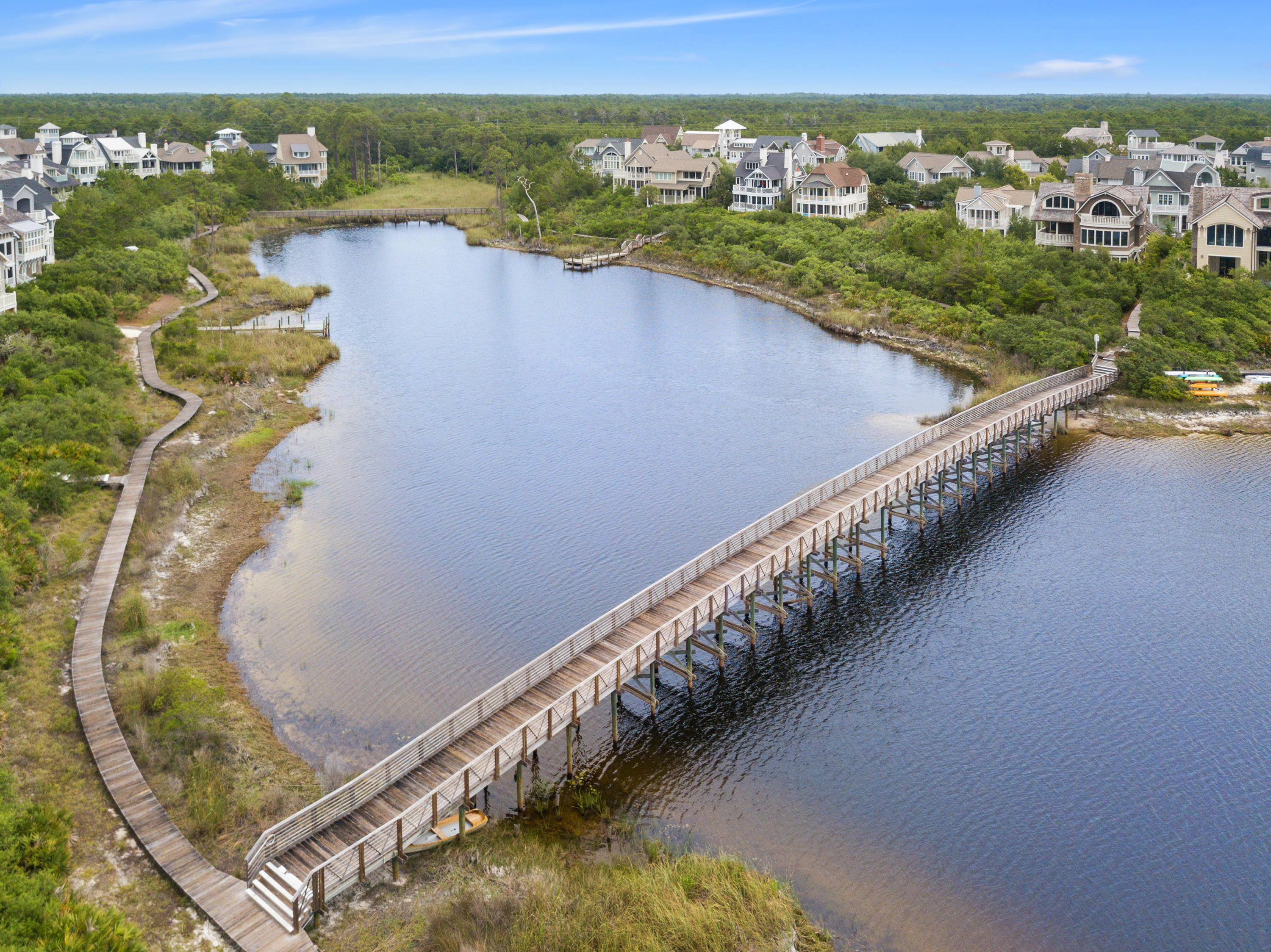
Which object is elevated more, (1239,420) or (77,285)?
(77,285)

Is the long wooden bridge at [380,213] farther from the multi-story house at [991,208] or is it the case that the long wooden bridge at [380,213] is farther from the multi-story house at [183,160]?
the multi-story house at [991,208]

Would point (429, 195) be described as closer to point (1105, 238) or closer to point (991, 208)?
point (991, 208)

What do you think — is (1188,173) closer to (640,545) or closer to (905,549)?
(905,549)

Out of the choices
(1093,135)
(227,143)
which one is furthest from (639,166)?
(1093,135)

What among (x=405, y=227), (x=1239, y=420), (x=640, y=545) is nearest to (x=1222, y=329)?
(x=1239, y=420)

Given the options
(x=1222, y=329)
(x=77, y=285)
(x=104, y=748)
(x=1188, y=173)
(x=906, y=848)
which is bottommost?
(x=906, y=848)

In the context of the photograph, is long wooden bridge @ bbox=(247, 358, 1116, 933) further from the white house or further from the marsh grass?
the white house

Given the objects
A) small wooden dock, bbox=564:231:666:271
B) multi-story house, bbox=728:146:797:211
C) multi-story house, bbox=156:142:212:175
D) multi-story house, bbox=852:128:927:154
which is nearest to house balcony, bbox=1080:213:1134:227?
multi-story house, bbox=728:146:797:211
